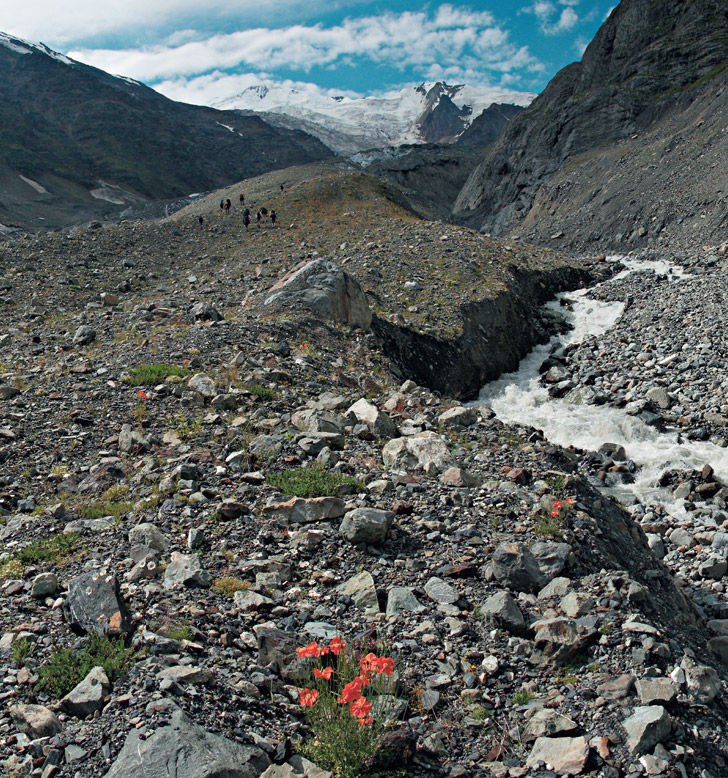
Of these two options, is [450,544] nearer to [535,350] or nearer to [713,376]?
[713,376]

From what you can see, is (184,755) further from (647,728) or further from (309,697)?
(647,728)

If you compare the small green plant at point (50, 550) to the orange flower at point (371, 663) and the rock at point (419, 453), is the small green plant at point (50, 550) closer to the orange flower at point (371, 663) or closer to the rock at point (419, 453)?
the orange flower at point (371, 663)

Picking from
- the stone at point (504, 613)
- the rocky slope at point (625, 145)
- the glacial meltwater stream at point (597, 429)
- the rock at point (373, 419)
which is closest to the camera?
the stone at point (504, 613)

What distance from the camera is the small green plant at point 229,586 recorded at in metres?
5.37

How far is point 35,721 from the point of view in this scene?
3.71 m

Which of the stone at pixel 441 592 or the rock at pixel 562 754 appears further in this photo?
the stone at pixel 441 592

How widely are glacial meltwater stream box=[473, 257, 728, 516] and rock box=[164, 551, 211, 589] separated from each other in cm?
1074

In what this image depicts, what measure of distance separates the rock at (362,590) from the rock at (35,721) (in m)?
2.68

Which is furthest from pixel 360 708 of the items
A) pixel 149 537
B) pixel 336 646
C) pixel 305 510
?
pixel 149 537

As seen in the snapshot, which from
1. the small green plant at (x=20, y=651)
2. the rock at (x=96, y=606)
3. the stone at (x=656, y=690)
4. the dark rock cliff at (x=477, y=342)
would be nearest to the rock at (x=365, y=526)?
the rock at (x=96, y=606)

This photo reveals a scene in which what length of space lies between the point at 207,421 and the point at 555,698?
6776mm

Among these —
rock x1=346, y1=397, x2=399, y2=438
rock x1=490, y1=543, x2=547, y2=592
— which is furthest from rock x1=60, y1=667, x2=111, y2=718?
rock x1=346, y1=397, x2=399, y2=438

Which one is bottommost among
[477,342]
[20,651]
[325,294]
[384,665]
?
[20,651]

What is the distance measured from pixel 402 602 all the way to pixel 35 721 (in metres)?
3.19
